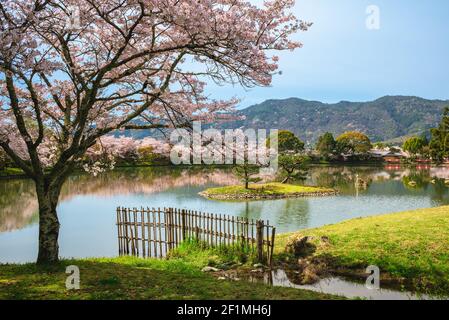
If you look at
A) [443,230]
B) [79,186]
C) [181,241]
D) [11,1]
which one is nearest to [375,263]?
[443,230]

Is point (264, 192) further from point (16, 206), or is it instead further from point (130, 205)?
point (16, 206)

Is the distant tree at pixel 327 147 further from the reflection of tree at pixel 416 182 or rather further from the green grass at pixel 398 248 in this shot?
the green grass at pixel 398 248

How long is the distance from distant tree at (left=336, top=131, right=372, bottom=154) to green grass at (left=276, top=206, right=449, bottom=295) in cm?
9405

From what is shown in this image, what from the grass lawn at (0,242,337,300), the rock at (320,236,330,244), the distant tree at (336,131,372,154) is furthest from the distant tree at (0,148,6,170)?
the distant tree at (336,131,372,154)

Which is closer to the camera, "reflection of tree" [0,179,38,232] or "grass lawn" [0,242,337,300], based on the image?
"grass lawn" [0,242,337,300]

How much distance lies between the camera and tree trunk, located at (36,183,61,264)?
11328 mm

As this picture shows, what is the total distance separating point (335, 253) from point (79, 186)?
42.6m

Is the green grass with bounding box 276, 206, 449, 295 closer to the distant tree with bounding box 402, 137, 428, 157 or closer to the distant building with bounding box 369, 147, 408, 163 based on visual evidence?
the distant building with bounding box 369, 147, 408, 163

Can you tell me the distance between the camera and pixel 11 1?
31.8ft

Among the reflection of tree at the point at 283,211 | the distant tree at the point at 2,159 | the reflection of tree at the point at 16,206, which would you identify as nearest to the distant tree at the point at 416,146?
the reflection of tree at the point at 283,211

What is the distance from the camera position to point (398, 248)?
14.7m

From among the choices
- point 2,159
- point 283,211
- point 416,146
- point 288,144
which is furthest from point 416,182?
point 416,146

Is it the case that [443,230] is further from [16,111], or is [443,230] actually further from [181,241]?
[16,111]
